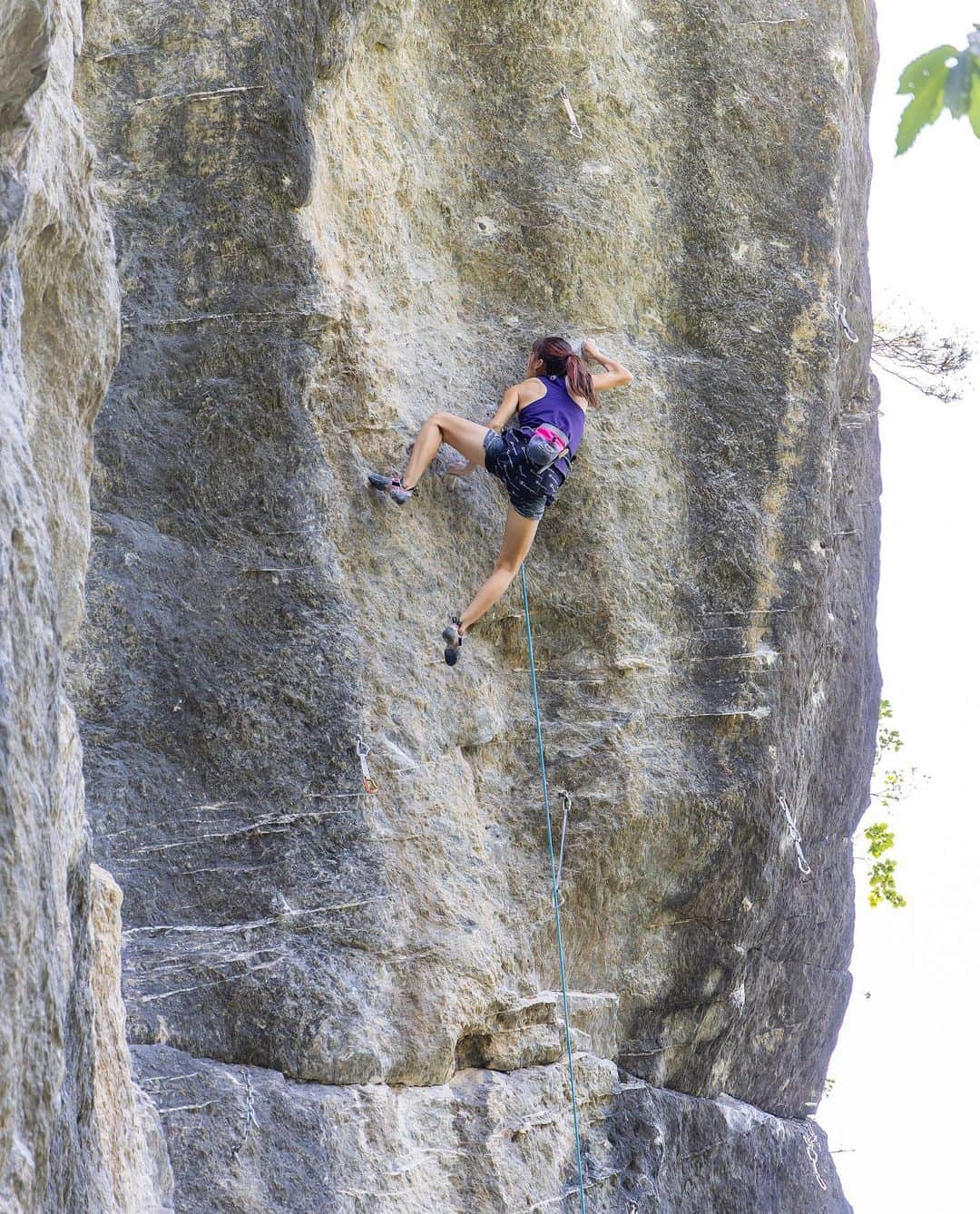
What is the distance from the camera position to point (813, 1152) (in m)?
8.58

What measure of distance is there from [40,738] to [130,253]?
3707 mm

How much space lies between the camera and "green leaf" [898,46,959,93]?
260 cm

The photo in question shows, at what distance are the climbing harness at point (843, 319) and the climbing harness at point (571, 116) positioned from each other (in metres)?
1.66

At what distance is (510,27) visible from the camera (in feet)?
25.7

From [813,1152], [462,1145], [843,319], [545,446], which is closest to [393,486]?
[545,446]

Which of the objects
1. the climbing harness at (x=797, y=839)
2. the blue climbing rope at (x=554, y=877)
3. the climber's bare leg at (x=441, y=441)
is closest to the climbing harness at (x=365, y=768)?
the blue climbing rope at (x=554, y=877)

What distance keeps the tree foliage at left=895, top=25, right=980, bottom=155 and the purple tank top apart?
4.09 metres

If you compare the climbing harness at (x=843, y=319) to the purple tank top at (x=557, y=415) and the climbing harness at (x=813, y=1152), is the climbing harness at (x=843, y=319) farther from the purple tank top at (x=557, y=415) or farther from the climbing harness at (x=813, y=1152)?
the climbing harness at (x=813, y=1152)

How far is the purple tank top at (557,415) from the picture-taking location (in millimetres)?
6762

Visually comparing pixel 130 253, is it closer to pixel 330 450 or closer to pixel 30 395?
pixel 330 450

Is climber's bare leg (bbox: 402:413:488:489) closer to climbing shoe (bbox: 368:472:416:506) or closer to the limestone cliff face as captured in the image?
climbing shoe (bbox: 368:472:416:506)

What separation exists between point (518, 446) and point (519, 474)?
121 mm

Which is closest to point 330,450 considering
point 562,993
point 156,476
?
point 156,476

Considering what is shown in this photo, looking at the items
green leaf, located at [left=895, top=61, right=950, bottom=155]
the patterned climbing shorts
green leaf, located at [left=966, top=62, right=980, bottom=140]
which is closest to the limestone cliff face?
the patterned climbing shorts
